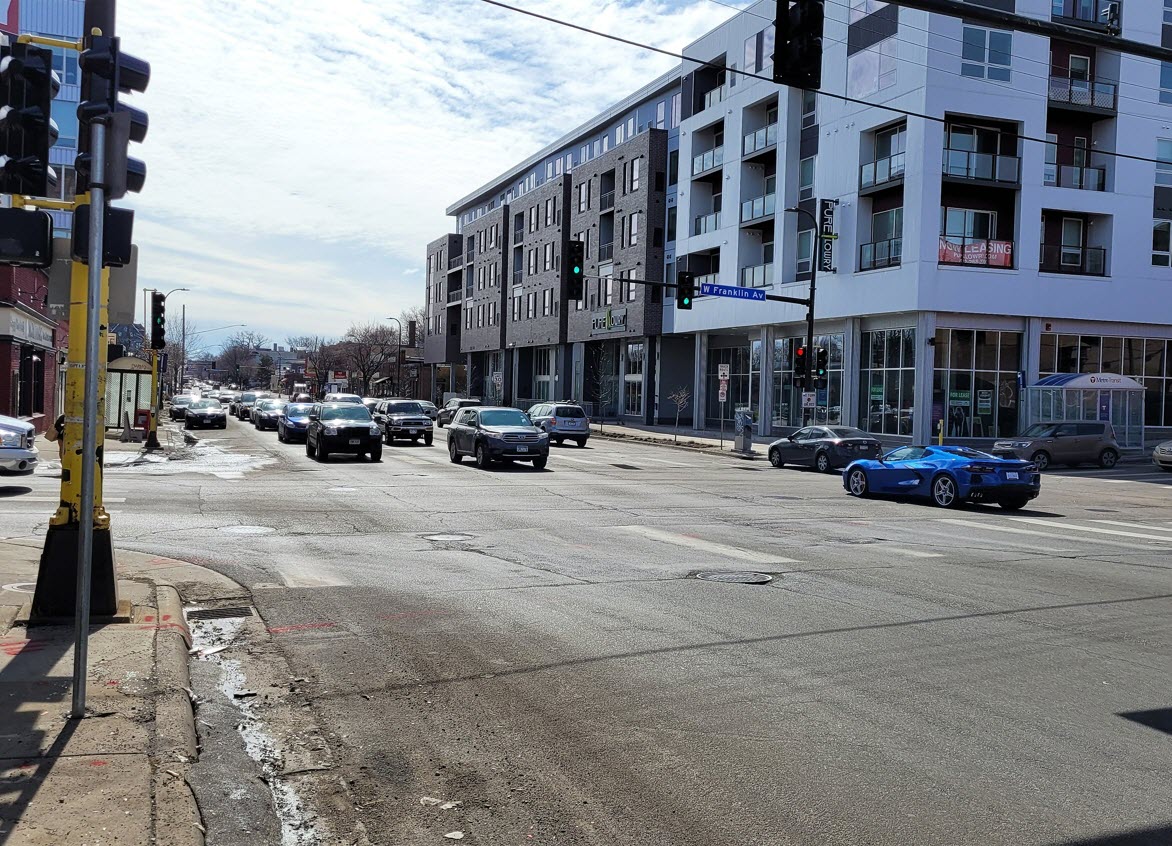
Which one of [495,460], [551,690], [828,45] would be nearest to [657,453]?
[495,460]

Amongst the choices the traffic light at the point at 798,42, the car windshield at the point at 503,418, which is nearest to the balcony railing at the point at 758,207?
the car windshield at the point at 503,418

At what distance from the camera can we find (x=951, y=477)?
63.9ft

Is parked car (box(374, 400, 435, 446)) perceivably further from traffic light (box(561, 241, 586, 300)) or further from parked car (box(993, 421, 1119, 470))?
parked car (box(993, 421, 1119, 470))

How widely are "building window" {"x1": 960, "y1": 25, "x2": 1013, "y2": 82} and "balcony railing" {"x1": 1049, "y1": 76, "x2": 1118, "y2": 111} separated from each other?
269 centimetres

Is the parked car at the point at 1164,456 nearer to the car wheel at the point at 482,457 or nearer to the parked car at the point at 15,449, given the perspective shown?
the car wheel at the point at 482,457

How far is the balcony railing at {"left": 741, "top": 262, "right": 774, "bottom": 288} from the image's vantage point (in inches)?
1877

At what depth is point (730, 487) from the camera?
75.3ft

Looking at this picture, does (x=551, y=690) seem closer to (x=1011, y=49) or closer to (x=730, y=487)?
(x=730, y=487)

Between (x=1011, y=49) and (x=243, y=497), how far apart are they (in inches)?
1350

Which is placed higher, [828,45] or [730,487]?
[828,45]

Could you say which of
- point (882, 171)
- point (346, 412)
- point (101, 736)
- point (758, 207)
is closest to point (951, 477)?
point (346, 412)

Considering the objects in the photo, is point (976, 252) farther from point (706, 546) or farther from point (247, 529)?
point (247, 529)

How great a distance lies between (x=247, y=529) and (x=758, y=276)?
126 feet

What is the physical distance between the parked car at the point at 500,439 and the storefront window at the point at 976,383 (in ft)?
62.7
